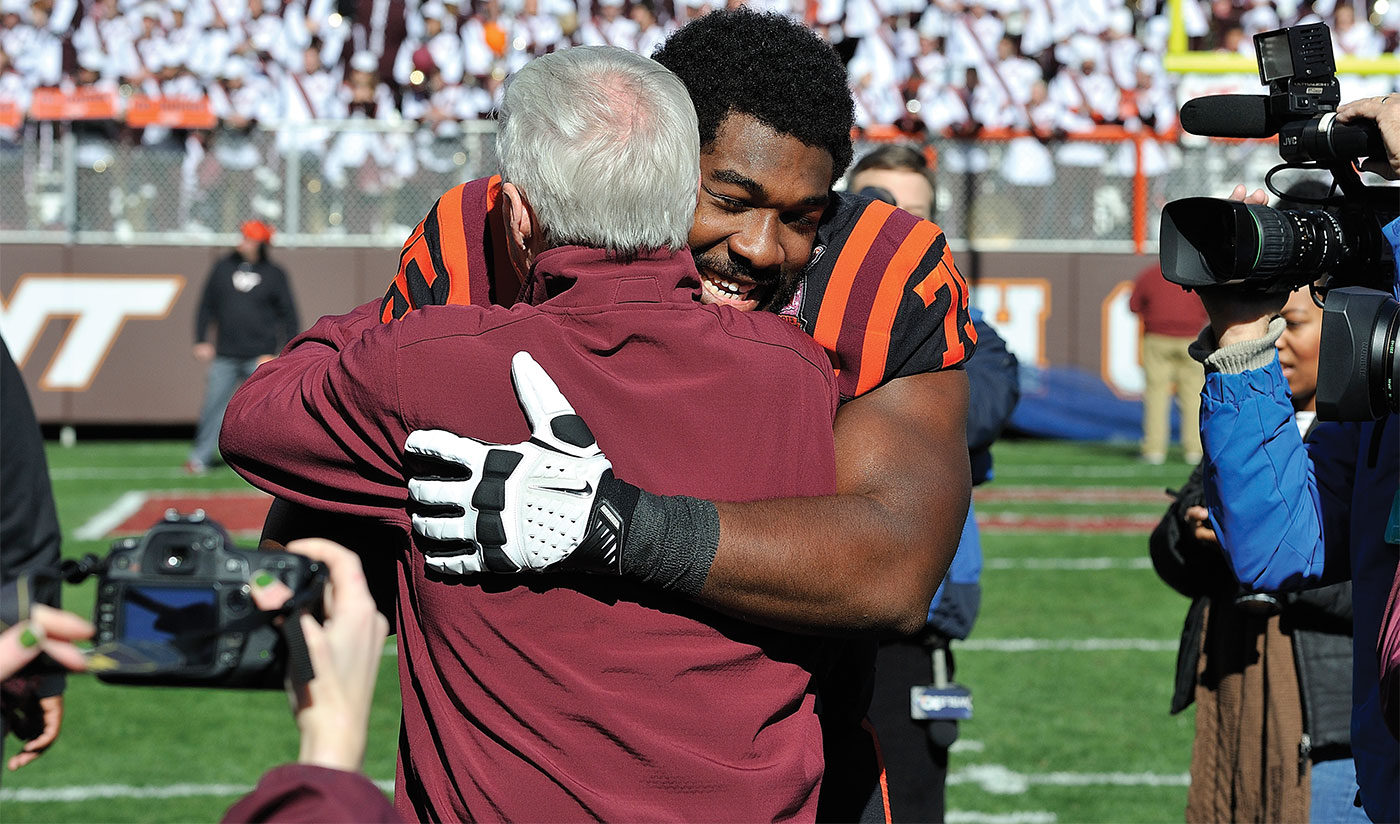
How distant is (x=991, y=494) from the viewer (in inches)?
406

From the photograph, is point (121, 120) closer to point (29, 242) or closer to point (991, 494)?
point (29, 242)

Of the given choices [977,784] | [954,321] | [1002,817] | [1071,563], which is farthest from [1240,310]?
[1071,563]

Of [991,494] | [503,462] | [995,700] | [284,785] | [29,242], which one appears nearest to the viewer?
[284,785]

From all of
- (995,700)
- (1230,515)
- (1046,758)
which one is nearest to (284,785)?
(1230,515)

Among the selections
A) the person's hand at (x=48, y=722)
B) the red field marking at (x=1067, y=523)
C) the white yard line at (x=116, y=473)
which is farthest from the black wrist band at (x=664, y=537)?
the white yard line at (x=116, y=473)

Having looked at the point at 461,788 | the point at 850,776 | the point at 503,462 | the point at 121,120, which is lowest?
the point at 850,776

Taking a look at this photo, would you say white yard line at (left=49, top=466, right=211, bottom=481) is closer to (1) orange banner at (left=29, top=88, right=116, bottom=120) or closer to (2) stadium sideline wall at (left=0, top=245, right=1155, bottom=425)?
(2) stadium sideline wall at (left=0, top=245, right=1155, bottom=425)

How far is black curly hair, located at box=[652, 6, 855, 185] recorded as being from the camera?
2.06m

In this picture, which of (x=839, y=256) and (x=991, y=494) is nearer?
(x=839, y=256)

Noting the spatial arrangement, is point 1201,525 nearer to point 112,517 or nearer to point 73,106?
point 112,517

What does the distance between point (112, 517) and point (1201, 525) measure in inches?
296

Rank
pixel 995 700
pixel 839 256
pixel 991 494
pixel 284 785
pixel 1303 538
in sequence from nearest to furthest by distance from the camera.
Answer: pixel 284 785
pixel 839 256
pixel 1303 538
pixel 995 700
pixel 991 494

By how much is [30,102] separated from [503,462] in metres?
12.6

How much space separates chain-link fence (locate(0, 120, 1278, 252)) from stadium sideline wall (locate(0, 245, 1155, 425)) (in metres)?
0.23
